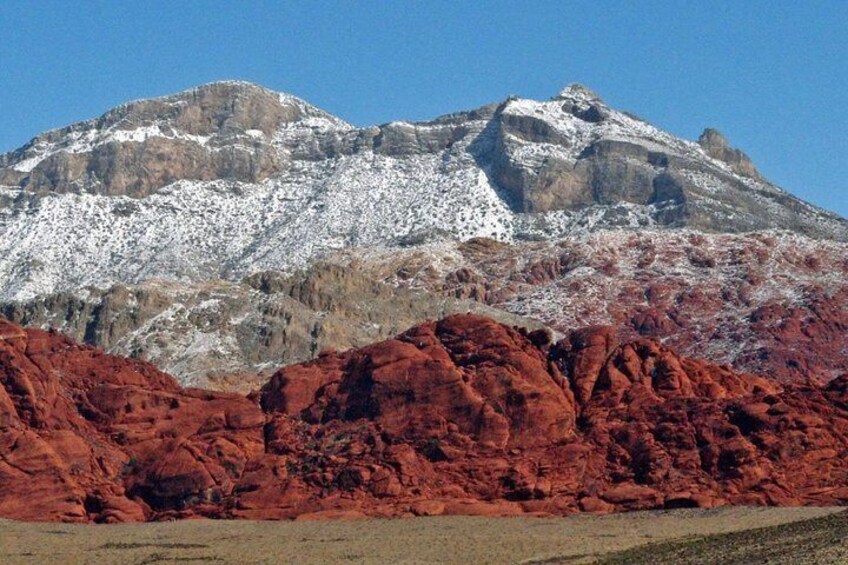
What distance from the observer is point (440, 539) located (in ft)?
291

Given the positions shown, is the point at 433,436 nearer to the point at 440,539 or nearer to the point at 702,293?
the point at 440,539

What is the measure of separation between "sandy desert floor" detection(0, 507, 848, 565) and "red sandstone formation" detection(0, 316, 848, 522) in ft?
10.7

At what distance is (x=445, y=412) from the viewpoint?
4035 inches

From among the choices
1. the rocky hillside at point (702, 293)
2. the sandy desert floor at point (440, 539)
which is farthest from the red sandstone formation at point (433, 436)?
the rocky hillside at point (702, 293)

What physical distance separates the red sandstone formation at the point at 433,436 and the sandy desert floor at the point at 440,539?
3.26 m

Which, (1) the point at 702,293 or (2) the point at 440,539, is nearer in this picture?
(2) the point at 440,539

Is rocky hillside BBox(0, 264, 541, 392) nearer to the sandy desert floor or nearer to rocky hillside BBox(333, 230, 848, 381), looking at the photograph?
rocky hillside BBox(333, 230, 848, 381)

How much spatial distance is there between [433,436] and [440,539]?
13483mm

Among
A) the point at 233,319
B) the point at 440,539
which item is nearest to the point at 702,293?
the point at 233,319

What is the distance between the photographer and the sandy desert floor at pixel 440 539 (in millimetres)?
81938

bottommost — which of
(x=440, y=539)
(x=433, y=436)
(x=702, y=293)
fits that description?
(x=440, y=539)

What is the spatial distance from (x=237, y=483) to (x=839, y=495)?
104 ft

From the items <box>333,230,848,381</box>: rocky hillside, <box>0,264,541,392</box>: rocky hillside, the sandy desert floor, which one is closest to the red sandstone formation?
the sandy desert floor

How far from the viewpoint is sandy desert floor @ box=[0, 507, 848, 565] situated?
8194 centimetres
